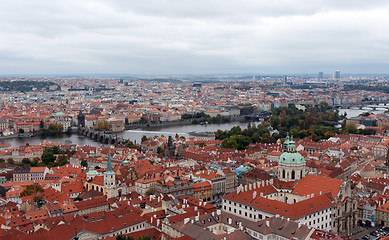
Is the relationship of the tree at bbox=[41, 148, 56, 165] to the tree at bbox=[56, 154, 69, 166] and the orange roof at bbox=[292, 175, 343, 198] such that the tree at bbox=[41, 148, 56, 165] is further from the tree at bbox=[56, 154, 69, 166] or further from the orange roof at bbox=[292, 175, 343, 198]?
the orange roof at bbox=[292, 175, 343, 198]

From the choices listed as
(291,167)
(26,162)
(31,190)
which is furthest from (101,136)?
(291,167)

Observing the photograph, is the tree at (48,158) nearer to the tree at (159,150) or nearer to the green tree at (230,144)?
the tree at (159,150)

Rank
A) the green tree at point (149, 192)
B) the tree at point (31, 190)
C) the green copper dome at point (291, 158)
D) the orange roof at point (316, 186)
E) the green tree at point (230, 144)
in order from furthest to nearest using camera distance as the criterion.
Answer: the green tree at point (230, 144) < the green tree at point (149, 192) < the tree at point (31, 190) < the green copper dome at point (291, 158) < the orange roof at point (316, 186)

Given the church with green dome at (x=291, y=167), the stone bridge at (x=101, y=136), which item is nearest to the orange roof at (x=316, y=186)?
the church with green dome at (x=291, y=167)

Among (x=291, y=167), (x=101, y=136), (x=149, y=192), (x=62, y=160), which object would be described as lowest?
(x=101, y=136)

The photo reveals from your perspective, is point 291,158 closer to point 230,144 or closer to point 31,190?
point 31,190

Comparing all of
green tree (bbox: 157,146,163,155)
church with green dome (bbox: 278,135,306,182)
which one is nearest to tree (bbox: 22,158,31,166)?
green tree (bbox: 157,146,163,155)

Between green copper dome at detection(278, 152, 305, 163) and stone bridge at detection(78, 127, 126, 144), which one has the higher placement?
green copper dome at detection(278, 152, 305, 163)

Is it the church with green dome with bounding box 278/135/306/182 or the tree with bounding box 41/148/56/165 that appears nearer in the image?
the church with green dome with bounding box 278/135/306/182

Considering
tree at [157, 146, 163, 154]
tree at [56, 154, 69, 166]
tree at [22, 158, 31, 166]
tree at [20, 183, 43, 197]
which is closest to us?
tree at [20, 183, 43, 197]

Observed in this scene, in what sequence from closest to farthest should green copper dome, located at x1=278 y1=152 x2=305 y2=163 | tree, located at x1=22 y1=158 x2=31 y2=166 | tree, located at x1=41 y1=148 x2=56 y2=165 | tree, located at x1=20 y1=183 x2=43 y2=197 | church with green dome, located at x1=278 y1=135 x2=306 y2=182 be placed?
church with green dome, located at x1=278 y1=135 x2=306 y2=182 → green copper dome, located at x1=278 y1=152 x2=305 y2=163 → tree, located at x1=20 y1=183 x2=43 y2=197 → tree, located at x1=22 y1=158 x2=31 y2=166 → tree, located at x1=41 y1=148 x2=56 y2=165

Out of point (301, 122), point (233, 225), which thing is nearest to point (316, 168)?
point (233, 225)

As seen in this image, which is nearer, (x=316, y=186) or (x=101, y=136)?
(x=316, y=186)
